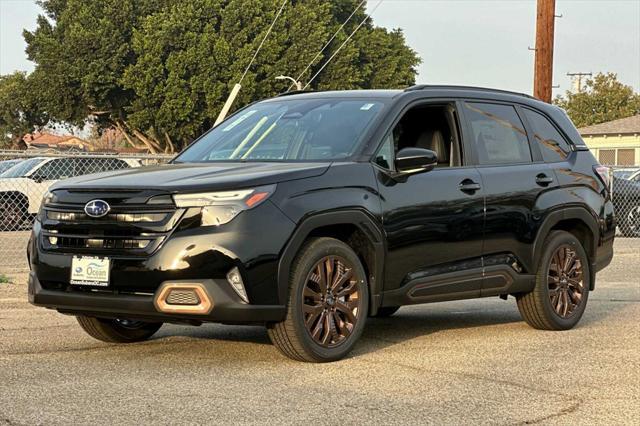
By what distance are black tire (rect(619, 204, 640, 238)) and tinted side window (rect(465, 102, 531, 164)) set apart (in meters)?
15.8

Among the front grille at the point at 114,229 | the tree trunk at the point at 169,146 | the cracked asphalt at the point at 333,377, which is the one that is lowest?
the tree trunk at the point at 169,146

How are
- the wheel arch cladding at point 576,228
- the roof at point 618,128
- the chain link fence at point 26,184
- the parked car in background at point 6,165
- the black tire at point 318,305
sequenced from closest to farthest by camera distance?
the black tire at point 318,305
the wheel arch cladding at point 576,228
the chain link fence at point 26,184
the parked car in background at point 6,165
the roof at point 618,128

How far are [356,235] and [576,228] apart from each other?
9.44ft

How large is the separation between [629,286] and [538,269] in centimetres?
504

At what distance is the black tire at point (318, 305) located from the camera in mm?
6848

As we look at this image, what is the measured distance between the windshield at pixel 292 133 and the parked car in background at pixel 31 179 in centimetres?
1161

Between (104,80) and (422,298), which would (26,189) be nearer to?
(422,298)

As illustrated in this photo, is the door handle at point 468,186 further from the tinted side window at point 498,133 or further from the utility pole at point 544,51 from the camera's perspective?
the utility pole at point 544,51

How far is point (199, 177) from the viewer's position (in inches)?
271

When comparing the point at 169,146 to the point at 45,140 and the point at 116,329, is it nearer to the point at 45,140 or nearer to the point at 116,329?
the point at 116,329

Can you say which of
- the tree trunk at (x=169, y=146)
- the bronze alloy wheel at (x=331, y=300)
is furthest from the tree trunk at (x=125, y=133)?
the bronze alloy wheel at (x=331, y=300)

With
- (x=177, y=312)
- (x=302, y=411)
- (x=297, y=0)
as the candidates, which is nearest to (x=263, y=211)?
(x=177, y=312)

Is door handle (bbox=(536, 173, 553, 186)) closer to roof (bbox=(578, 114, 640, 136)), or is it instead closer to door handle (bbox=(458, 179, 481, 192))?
door handle (bbox=(458, 179, 481, 192))

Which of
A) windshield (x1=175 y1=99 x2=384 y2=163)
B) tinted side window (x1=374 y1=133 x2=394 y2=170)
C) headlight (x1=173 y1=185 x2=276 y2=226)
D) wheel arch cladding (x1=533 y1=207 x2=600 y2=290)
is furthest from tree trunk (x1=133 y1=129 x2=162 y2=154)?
headlight (x1=173 y1=185 x2=276 y2=226)
